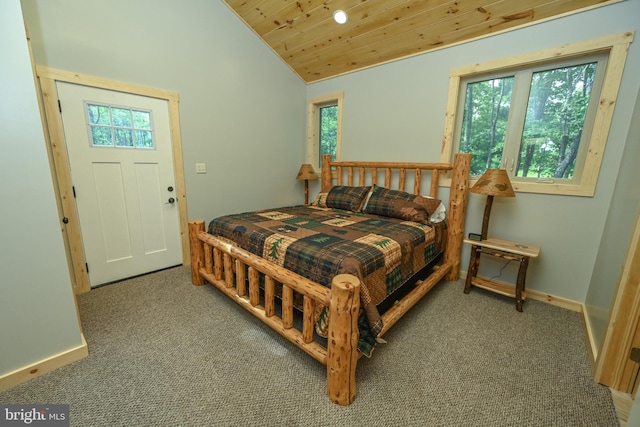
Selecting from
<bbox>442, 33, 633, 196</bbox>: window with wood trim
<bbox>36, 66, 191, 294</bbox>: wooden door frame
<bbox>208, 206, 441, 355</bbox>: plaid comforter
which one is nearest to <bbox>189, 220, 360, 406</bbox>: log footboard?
<bbox>208, 206, 441, 355</bbox>: plaid comforter

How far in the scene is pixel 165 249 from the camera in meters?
2.74

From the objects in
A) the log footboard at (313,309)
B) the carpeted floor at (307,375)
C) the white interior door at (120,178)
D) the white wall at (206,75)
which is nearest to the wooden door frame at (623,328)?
the carpeted floor at (307,375)

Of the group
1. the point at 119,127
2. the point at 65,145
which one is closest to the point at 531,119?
the point at 119,127

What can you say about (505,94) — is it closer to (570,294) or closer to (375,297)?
(570,294)

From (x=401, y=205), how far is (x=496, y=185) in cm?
78

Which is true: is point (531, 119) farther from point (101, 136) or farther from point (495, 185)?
point (101, 136)

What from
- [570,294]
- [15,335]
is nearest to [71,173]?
[15,335]

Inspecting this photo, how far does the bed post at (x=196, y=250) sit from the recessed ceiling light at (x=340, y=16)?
238 centimetres

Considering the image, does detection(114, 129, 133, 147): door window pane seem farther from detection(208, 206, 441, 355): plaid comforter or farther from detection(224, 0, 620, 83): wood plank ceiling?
detection(224, 0, 620, 83): wood plank ceiling

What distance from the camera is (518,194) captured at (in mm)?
2268

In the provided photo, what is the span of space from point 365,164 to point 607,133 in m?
2.03

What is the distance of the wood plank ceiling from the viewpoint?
6.69 feet

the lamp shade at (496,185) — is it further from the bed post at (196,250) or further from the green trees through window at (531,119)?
the bed post at (196,250)

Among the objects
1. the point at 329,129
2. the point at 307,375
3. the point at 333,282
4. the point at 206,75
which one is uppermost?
the point at 206,75
